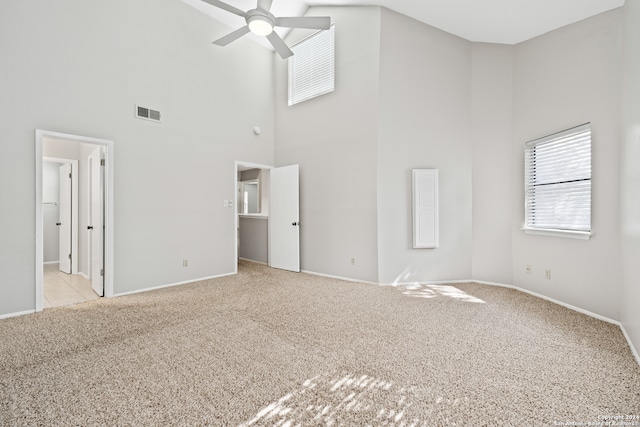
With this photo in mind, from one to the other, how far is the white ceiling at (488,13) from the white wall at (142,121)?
0.88 m

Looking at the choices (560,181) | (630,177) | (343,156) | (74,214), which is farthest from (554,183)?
(74,214)

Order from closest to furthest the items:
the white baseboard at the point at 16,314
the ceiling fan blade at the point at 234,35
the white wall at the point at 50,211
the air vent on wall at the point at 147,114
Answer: the white baseboard at the point at 16,314
the ceiling fan blade at the point at 234,35
the air vent on wall at the point at 147,114
the white wall at the point at 50,211

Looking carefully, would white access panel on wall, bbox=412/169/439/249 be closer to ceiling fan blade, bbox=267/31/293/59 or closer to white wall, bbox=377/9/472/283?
white wall, bbox=377/9/472/283

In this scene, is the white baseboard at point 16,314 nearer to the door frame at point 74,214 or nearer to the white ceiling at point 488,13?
the door frame at point 74,214

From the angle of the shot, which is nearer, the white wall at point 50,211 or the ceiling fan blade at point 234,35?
the ceiling fan blade at point 234,35

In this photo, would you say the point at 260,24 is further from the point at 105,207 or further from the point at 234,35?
the point at 105,207

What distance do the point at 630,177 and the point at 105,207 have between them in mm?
5433

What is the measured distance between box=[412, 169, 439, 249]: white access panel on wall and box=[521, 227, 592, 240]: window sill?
3.89ft

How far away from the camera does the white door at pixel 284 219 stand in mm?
5188

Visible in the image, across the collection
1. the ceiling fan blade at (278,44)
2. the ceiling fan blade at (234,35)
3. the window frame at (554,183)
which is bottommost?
the window frame at (554,183)

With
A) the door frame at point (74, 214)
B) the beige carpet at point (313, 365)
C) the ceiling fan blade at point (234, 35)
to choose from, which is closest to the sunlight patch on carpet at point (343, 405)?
the beige carpet at point (313, 365)

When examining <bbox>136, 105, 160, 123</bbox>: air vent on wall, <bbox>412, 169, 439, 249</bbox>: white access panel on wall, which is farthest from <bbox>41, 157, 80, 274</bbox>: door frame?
<bbox>412, 169, 439, 249</bbox>: white access panel on wall

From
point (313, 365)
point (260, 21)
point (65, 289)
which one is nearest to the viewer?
point (313, 365)

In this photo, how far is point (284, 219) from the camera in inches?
212
